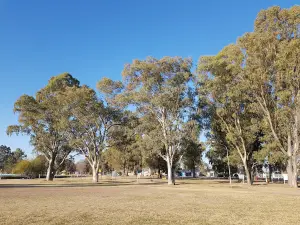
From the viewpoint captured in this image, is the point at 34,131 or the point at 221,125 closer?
the point at 221,125

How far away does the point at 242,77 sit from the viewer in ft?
115

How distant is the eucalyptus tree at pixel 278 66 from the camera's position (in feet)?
102

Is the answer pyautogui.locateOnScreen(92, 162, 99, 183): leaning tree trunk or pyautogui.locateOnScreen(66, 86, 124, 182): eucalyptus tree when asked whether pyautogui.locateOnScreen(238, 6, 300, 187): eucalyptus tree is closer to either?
pyautogui.locateOnScreen(66, 86, 124, 182): eucalyptus tree

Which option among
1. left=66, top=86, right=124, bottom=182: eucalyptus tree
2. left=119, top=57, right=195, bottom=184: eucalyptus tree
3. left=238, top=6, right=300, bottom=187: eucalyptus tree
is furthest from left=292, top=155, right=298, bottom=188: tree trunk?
left=66, top=86, right=124, bottom=182: eucalyptus tree

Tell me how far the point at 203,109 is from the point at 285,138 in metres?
11.4

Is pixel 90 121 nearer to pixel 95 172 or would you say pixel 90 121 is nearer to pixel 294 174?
pixel 95 172

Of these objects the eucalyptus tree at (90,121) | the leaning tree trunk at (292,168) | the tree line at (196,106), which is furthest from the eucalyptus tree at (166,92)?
the leaning tree trunk at (292,168)

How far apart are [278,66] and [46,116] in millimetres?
39720

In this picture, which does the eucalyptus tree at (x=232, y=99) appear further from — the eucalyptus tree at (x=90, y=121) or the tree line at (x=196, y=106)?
the eucalyptus tree at (x=90, y=121)

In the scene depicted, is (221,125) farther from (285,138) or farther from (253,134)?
(285,138)

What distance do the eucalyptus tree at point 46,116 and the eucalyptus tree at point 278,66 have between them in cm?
3091

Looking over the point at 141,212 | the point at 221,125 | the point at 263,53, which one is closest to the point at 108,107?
the point at 221,125

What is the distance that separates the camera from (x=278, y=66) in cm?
3136

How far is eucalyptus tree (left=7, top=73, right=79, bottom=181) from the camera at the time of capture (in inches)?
2012
